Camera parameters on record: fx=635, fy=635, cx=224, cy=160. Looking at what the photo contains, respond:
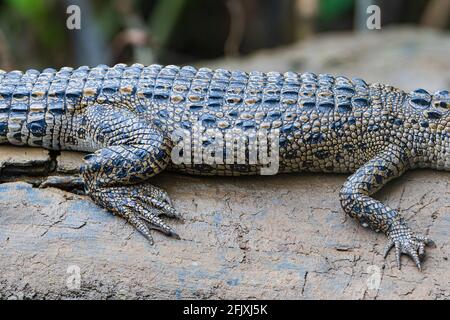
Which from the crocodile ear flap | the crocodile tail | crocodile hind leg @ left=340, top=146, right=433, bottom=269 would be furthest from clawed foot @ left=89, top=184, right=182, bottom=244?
the crocodile ear flap

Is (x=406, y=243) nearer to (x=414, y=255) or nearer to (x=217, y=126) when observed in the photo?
(x=414, y=255)

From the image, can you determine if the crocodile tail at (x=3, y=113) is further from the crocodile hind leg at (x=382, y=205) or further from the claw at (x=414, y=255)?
the claw at (x=414, y=255)

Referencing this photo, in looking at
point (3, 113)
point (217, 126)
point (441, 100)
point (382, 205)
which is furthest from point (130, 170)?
point (441, 100)

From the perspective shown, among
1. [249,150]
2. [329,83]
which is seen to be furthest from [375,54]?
[249,150]

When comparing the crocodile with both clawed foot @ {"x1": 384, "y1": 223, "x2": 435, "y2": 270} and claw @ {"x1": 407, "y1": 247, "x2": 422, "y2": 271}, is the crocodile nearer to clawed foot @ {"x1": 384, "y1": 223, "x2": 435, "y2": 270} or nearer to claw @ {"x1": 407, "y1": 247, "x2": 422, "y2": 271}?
clawed foot @ {"x1": 384, "y1": 223, "x2": 435, "y2": 270}

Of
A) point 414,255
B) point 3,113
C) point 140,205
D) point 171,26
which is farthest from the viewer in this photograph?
point 171,26

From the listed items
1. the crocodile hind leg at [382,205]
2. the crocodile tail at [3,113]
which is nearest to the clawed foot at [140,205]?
the crocodile tail at [3,113]

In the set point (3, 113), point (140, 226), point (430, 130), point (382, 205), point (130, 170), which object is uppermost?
point (3, 113)
